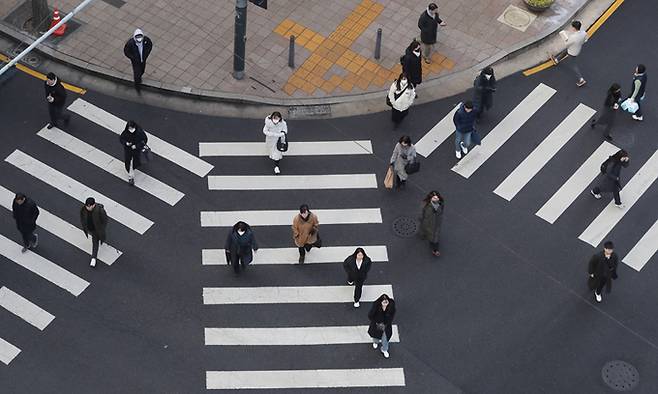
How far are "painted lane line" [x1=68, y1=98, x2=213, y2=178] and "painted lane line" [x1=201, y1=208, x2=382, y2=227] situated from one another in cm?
132

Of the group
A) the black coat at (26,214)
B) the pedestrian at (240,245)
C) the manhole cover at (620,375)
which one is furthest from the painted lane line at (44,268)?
the manhole cover at (620,375)

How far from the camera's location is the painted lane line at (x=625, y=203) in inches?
904

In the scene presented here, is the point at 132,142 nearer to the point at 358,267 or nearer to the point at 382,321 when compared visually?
the point at 358,267

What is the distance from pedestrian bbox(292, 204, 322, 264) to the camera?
2091 centimetres

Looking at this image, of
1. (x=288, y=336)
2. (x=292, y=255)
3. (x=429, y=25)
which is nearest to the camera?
(x=288, y=336)

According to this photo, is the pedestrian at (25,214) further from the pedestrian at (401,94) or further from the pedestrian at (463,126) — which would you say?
the pedestrian at (463,126)

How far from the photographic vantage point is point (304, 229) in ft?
69.1

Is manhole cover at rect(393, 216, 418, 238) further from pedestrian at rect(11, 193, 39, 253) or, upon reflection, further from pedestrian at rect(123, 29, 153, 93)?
pedestrian at rect(11, 193, 39, 253)

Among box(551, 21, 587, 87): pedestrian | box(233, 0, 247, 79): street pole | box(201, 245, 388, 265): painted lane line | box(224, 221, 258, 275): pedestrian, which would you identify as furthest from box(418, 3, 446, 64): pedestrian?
box(224, 221, 258, 275): pedestrian

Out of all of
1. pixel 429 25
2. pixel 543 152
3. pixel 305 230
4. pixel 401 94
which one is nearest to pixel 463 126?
pixel 401 94

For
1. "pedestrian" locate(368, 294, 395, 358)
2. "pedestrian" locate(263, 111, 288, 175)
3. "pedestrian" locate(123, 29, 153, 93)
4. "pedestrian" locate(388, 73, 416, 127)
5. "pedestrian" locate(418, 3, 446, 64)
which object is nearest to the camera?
"pedestrian" locate(368, 294, 395, 358)

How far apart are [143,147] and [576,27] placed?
10987 mm

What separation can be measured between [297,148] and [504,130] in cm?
498

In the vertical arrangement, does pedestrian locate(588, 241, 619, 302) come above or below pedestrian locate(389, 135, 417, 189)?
below
